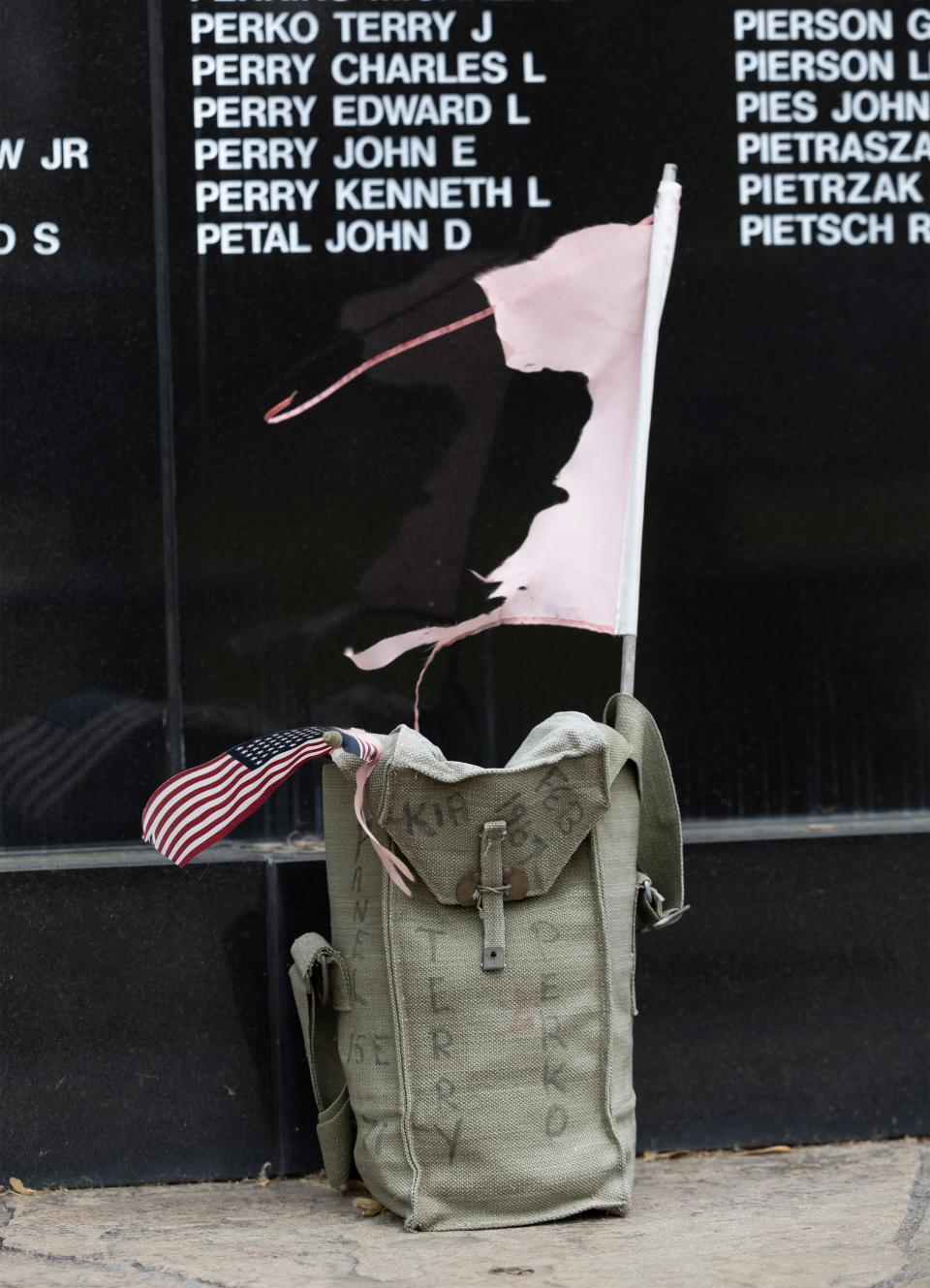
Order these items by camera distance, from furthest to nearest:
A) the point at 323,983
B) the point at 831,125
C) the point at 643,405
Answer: the point at 831,125
the point at 643,405
the point at 323,983

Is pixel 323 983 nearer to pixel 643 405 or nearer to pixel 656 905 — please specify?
pixel 656 905

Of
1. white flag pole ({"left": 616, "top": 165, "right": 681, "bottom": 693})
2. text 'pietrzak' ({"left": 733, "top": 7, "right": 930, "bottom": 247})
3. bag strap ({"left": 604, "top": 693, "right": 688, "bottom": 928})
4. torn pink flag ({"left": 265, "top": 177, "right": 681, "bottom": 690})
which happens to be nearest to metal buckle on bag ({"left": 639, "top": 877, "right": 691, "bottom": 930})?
bag strap ({"left": 604, "top": 693, "right": 688, "bottom": 928})

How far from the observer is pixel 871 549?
13.3 feet

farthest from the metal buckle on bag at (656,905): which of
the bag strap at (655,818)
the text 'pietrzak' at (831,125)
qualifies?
the text 'pietrzak' at (831,125)

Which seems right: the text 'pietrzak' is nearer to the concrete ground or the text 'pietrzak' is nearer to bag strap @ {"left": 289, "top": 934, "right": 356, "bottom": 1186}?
bag strap @ {"left": 289, "top": 934, "right": 356, "bottom": 1186}

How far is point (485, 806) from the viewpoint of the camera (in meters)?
3.23

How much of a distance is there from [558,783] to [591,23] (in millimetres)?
1884

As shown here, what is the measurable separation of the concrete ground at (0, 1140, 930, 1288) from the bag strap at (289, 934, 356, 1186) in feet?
0.41

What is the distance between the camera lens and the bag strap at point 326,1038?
11.1 ft

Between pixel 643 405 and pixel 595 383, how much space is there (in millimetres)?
152

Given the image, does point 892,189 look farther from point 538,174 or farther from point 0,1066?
point 0,1066

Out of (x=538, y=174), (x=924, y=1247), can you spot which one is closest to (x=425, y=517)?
(x=538, y=174)

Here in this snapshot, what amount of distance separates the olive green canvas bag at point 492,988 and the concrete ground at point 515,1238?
0.39 ft

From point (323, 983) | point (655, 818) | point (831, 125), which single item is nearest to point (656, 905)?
point (655, 818)
